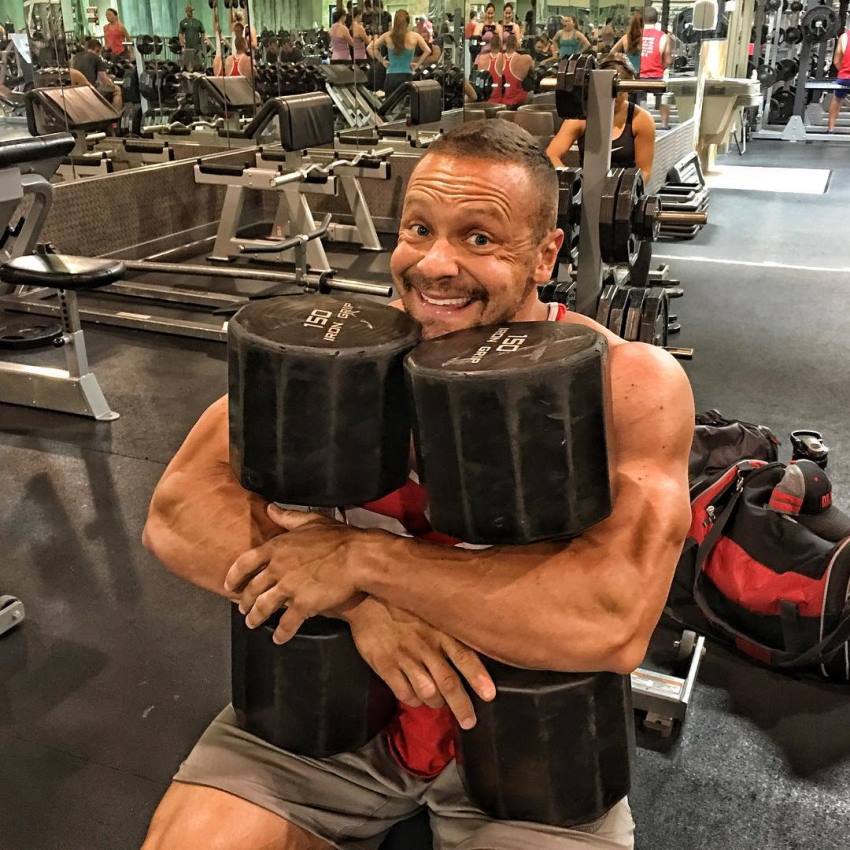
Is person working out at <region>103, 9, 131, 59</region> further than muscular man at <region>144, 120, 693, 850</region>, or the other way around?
person working out at <region>103, 9, 131, 59</region>

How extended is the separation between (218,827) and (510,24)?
330 inches

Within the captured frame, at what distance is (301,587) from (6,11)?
17.5 feet

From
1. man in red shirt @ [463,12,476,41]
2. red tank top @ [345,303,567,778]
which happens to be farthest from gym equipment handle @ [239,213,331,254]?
man in red shirt @ [463,12,476,41]

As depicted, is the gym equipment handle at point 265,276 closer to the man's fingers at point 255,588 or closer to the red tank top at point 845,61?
the man's fingers at point 255,588

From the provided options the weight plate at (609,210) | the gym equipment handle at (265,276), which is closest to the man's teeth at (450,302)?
the weight plate at (609,210)

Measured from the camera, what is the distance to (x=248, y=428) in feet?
3.10

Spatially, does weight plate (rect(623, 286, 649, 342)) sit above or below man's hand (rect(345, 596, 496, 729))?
below

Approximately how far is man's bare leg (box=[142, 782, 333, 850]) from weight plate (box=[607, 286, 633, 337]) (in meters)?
1.87

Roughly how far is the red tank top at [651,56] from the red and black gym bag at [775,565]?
17.3ft

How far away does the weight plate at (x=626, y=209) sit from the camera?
2410 mm

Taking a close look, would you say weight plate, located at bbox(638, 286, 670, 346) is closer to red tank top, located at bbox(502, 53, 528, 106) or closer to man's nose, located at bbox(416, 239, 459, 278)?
man's nose, located at bbox(416, 239, 459, 278)

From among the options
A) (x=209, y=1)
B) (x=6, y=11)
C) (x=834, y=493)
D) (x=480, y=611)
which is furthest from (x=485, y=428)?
(x=209, y=1)

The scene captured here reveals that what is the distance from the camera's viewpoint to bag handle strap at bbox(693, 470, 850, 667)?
6.21 ft

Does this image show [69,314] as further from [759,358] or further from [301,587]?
[759,358]
